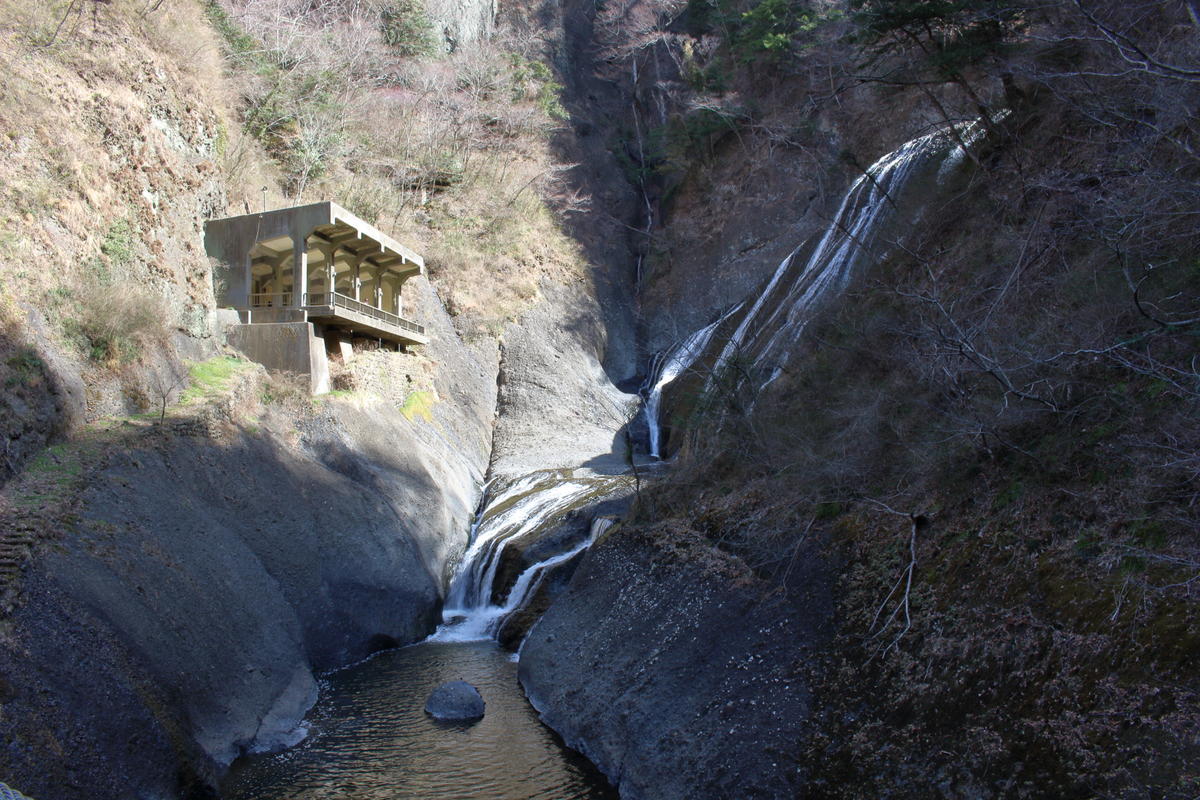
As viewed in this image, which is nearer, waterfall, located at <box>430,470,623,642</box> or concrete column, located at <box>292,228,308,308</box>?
waterfall, located at <box>430,470,623,642</box>

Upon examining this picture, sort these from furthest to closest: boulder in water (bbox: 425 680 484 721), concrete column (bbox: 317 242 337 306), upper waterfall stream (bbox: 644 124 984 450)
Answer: concrete column (bbox: 317 242 337 306) → upper waterfall stream (bbox: 644 124 984 450) → boulder in water (bbox: 425 680 484 721)

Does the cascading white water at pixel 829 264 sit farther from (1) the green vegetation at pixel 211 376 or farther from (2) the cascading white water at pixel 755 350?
(1) the green vegetation at pixel 211 376

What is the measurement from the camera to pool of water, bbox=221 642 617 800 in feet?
30.8

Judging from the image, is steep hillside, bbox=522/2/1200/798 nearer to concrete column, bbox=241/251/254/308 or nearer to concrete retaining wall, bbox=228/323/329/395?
concrete retaining wall, bbox=228/323/329/395

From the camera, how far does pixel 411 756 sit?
10.5 metres

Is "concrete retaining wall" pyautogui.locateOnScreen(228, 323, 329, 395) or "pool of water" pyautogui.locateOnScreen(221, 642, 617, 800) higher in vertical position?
"concrete retaining wall" pyautogui.locateOnScreen(228, 323, 329, 395)

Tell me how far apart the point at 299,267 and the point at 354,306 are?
218 centimetres

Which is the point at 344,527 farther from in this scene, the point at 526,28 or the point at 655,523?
the point at 526,28

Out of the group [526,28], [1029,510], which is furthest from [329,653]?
[526,28]

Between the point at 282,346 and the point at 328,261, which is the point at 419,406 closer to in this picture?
the point at 328,261

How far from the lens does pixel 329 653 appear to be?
14.5 meters

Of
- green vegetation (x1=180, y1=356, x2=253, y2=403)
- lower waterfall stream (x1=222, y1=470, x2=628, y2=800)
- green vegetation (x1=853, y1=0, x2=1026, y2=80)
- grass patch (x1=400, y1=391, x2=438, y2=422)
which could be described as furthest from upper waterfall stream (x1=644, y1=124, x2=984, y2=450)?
green vegetation (x1=180, y1=356, x2=253, y2=403)

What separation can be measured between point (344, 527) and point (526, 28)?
40.7 metres

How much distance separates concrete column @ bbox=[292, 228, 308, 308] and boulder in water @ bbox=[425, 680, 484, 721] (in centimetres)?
1307
